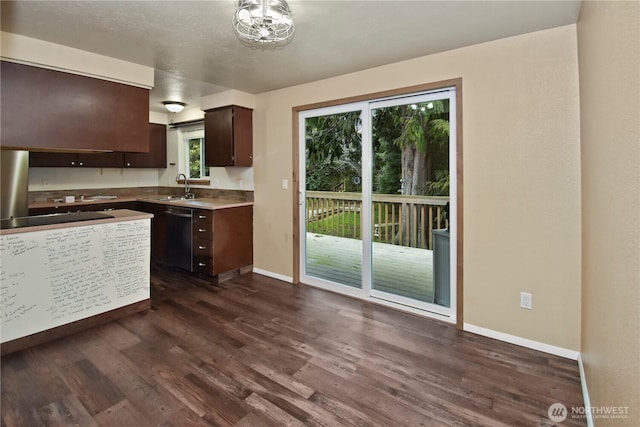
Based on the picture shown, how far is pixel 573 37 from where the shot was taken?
7.31ft

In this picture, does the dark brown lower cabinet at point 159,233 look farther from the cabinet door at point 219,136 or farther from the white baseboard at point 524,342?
the white baseboard at point 524,342

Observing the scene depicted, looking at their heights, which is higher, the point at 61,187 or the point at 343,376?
the point at 61,187

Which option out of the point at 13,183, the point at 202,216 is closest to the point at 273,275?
the point at 202,216

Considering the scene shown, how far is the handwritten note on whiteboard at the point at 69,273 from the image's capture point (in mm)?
2346

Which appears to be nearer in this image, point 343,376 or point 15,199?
point 343,376

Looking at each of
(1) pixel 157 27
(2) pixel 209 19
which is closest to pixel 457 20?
(2) pixel 209 19

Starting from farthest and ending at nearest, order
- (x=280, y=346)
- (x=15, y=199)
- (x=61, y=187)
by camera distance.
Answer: (x=61, y=187) → (x=15, y=199) → (x=280, y=346)

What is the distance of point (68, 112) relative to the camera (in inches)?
111

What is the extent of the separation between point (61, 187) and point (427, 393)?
5457mm

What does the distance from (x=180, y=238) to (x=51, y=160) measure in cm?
212

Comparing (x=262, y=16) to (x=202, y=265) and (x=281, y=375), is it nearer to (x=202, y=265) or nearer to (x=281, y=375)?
(x=281, y=375)

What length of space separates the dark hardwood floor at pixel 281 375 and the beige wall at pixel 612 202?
0.51m

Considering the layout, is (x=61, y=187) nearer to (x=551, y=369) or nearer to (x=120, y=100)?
(x=120, y=100)

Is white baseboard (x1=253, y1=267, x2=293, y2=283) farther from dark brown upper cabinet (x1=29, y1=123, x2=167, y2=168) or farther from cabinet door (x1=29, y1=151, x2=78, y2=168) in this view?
cabinet door (x1=29, y1=151, x2=78, y2=168)
